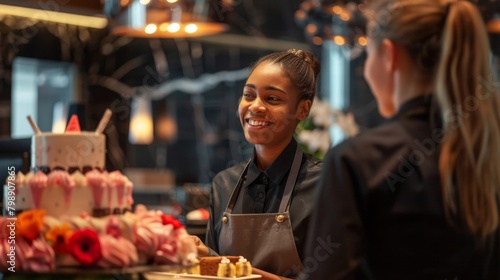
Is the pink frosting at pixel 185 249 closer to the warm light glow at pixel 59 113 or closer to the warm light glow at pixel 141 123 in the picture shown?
the warm light glow at pixel 59 113

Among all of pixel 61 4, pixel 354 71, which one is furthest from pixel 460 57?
pixel 354 71

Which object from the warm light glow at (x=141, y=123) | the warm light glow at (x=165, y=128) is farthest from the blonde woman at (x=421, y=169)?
the warm light glow at (x=165, y=128)

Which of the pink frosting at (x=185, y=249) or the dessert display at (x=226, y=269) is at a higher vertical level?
the pink frosting at (x=185, y=249)

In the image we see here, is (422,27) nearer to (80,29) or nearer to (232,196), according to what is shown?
(232,196)

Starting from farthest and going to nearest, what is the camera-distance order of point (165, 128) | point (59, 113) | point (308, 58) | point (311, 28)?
point (165, 128)
point (59, 113)
point (311, 28)
point (308, 58)

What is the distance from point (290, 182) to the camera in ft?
9.64

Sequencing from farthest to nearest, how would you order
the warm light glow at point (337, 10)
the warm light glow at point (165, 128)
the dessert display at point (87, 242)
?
the warm light glow at point (165, 128) < the warm light glow at point (337, 10) < the dessert display at point (87, 242)

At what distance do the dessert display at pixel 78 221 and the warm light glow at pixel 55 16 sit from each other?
15.5ft

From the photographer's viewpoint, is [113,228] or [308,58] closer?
[113,228]

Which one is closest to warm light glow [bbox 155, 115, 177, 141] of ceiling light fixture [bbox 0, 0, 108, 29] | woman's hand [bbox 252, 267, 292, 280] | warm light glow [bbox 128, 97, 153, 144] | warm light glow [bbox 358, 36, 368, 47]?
warm light glow [bbox 128, 97, 153, 144]

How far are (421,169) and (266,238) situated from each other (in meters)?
1.08

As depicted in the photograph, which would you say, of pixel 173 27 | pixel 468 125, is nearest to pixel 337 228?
pixel 468 125

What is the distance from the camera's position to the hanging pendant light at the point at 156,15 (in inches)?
185

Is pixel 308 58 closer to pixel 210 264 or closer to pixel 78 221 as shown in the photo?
pixel 210 264
